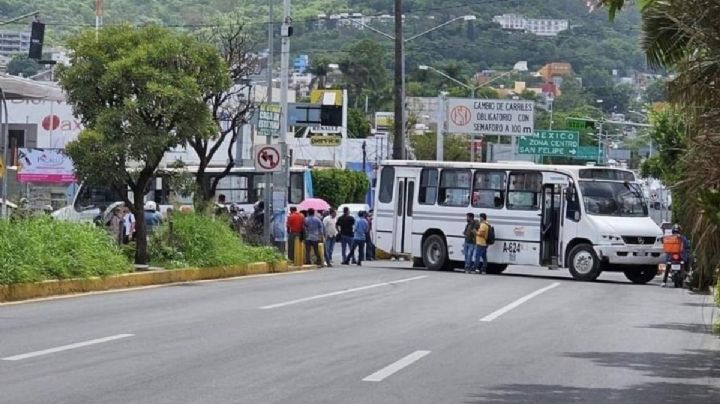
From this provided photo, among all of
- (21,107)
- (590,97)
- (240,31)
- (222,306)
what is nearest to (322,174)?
(21,107)

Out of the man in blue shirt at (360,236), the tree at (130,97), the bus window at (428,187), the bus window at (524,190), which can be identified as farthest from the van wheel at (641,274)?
the tree at (130,97)

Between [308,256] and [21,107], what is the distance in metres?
36.4

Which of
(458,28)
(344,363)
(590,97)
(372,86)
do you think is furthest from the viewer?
(458,28)

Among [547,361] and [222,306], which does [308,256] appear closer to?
[222,306]

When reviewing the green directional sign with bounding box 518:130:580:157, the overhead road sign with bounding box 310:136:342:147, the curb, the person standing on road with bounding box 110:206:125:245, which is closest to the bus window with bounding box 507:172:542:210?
the curb

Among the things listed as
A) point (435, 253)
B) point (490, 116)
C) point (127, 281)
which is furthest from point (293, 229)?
point (490, 116)

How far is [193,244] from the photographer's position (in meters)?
29.7

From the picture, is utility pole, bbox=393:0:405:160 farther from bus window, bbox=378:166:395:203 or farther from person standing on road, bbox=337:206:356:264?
bus window, bbox=378:166:395:203

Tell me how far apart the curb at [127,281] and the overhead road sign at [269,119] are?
3.93 metres

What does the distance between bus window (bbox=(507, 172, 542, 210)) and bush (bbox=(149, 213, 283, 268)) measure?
358 inches

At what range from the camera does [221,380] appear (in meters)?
12.5

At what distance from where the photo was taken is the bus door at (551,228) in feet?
120

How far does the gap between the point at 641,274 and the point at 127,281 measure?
53.5ft

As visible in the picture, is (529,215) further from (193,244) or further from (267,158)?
(193,244)
